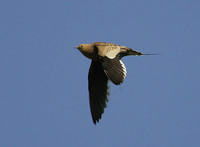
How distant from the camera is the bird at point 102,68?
36.0 ft

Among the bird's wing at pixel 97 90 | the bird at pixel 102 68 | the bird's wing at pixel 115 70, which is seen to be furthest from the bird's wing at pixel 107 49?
the bird's wing at pixel 97 90

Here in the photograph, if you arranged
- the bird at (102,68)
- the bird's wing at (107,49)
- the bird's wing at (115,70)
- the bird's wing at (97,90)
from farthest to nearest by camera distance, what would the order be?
the bird's wing at (97,90)
the bird's wing at (107,49)
the bird at (102,68)
the bird's wing at (115,70)

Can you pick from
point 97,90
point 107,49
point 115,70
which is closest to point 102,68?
point 97,90

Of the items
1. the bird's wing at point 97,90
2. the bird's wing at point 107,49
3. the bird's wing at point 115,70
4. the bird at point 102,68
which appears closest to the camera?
the bird's wing at point 115,70

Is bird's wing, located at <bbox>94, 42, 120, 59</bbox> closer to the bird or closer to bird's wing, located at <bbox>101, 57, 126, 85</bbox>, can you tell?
the bird

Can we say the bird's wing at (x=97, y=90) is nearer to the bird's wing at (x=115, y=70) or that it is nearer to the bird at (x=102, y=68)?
the bird at (x=102, y=68)

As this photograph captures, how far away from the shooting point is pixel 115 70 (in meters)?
11.0

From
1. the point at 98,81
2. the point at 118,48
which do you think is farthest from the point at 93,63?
the point at 118,48

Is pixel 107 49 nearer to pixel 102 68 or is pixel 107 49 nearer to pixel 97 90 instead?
pixel 102 68

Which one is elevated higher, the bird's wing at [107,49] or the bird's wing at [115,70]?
the bird's wing at [107,49]

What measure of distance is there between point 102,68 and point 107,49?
4.77 feet

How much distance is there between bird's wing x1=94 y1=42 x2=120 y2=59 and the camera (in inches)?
464

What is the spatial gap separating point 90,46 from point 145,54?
184 cm

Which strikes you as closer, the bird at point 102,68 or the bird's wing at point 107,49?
the bird at point 102,68
